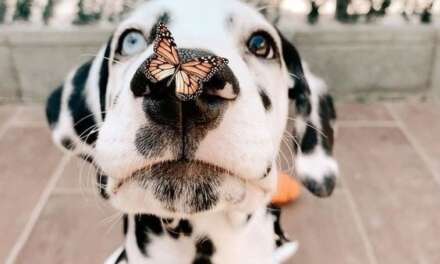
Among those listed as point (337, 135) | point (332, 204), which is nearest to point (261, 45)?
point (332, 204)

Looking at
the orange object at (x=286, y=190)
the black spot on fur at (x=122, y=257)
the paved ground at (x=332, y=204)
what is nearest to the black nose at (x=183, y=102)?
the black spot on fur at (x=122, y=257)

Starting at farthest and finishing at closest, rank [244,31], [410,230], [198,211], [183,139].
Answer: [410,230] → [244,31] → [198,211] → [183,139]

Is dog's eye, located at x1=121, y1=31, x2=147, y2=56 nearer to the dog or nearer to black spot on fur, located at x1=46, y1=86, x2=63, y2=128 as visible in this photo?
the dog

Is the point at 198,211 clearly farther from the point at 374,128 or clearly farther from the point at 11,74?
the point at 11,74

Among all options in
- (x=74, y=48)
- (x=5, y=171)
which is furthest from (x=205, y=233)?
(x=74, y=48)

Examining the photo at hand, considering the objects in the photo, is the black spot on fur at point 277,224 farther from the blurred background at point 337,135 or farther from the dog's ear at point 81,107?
the dog's ear at point 81,107

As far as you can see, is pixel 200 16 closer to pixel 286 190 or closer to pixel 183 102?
pixel 183 102
